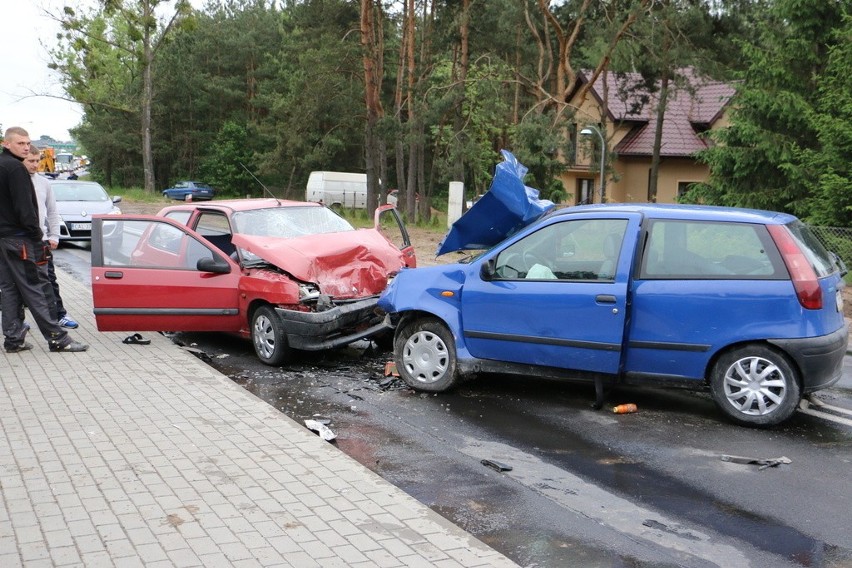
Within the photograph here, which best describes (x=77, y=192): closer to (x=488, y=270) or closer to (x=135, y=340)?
(x=135, y=340)

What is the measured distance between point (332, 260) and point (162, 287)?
1.86 metres

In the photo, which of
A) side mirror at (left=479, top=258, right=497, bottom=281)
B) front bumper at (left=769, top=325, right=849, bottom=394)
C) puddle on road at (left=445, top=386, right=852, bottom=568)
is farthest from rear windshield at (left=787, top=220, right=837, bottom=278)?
side mirror at (left=479, top=258, right=497, bottom=281)

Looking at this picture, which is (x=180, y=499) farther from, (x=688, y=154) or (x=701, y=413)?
(x=688, y=154)

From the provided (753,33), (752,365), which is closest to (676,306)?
(752,365)

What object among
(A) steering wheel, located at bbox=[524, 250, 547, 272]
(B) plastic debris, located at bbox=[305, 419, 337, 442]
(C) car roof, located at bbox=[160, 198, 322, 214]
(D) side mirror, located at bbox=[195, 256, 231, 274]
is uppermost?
(C) car roof, located at bbox=[160, 198, 322, 214]

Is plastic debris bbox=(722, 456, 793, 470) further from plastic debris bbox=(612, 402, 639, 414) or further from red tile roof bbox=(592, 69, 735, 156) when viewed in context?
red tile roof bbox=(592, 69, 735, 156)

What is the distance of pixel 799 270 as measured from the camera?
6258 mm

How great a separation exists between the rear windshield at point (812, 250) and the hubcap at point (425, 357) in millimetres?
3025

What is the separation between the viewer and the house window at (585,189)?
48.8 m

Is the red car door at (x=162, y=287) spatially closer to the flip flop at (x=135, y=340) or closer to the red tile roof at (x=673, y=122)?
the flip flop at (x=135, y=340)

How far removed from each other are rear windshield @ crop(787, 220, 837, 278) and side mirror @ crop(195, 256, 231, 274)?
5436 mm

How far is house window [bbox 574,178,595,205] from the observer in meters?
48.8

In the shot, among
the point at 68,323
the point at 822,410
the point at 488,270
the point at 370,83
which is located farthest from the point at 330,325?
the point at 370,83

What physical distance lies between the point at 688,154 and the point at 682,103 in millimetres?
2830
